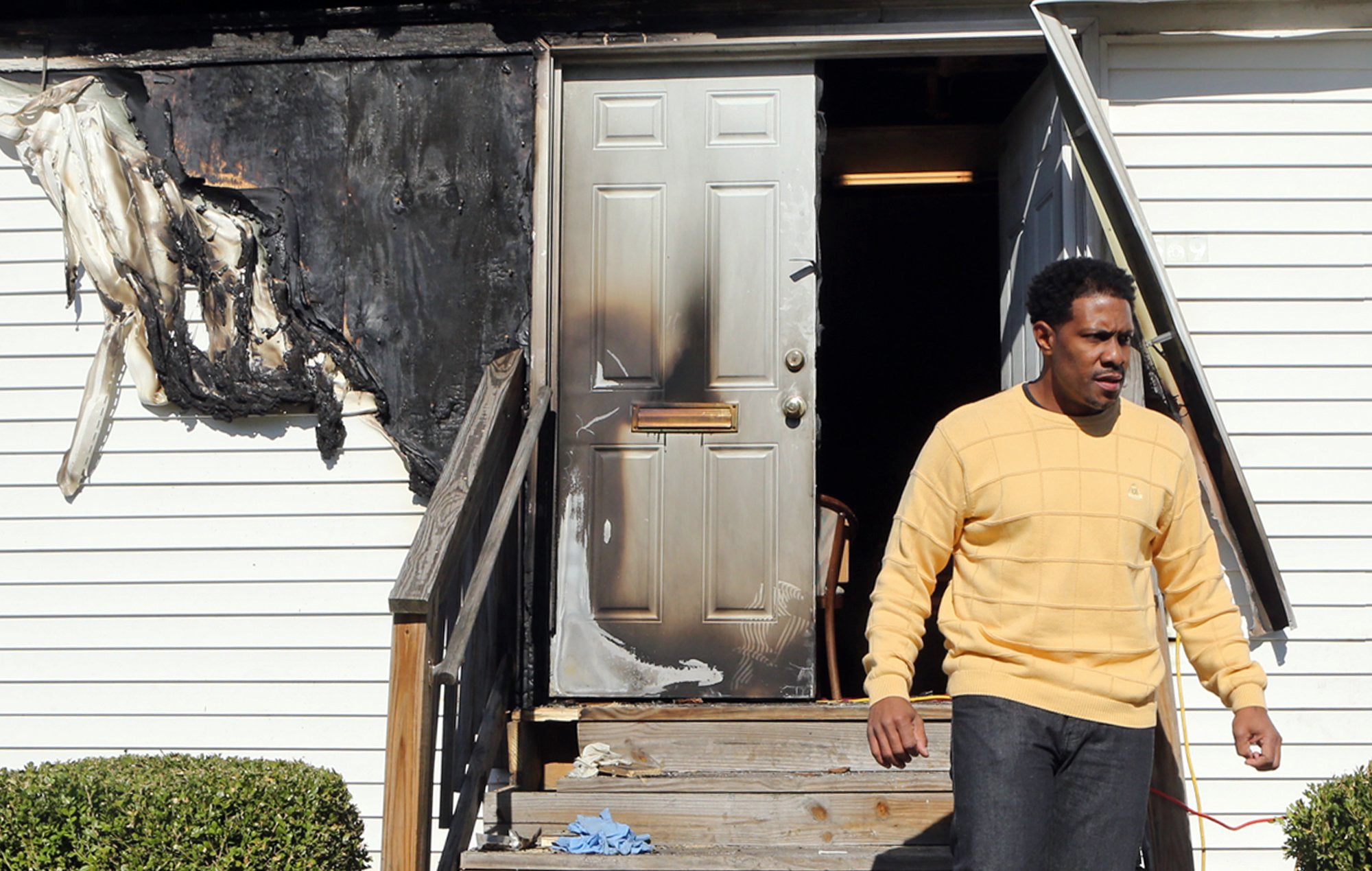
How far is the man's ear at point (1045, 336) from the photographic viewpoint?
3.21 m

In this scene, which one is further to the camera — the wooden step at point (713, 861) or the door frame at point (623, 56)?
the door frame at point (623, 56)

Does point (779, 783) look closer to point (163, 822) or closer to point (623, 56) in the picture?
point (163, 822)

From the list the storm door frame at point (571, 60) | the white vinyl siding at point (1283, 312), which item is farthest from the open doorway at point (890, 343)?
the white vinyl siding at point (1283, 312)

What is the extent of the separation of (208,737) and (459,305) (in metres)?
1.97

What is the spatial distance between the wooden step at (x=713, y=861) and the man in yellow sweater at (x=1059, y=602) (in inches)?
49.8

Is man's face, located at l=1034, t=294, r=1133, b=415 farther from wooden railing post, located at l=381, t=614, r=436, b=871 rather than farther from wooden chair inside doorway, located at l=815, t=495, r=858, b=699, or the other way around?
wooden chair inside doorway, located at l=815, t=495, r=858, b=699

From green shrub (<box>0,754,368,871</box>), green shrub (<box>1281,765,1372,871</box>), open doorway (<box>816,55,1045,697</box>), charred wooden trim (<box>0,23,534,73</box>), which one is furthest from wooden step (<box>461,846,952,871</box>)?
open doorway (<box>816,55,1045,697</box>)

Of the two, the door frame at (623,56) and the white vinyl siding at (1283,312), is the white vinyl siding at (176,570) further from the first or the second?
the white vinyl siding at (1283,312)

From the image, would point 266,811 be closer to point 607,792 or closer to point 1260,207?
point 607,792

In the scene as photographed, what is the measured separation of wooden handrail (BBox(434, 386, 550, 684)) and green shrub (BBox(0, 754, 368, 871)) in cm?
67

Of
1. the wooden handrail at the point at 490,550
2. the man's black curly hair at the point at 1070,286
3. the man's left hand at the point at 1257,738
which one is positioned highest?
the man's black curly hair at the point at 1070,286

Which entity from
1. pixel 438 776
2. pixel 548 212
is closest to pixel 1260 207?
pixel 548 212

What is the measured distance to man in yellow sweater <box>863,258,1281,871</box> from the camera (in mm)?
3010

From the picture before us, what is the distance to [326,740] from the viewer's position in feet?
18.2
